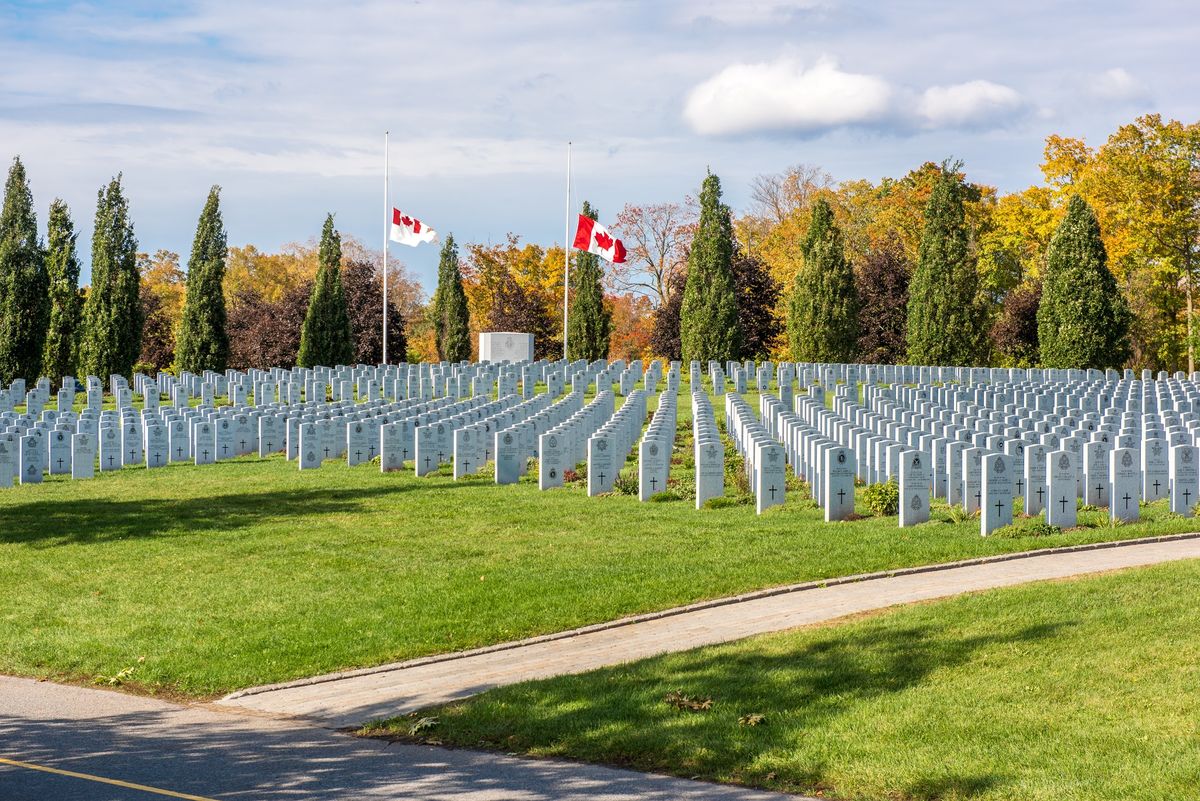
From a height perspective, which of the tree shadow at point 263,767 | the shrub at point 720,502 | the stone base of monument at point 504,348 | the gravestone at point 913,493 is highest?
the stone base of monument at point 504,348

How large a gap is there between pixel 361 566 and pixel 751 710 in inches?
258

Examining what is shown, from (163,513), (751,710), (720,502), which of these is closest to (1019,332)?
(720,502)

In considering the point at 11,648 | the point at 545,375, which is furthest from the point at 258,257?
the point at 11,648

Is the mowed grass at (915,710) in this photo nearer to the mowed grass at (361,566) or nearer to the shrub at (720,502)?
the mowed grass at (361,566)

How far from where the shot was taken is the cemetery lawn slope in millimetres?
10805

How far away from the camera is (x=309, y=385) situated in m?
38.9

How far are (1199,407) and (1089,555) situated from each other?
15.1 metres

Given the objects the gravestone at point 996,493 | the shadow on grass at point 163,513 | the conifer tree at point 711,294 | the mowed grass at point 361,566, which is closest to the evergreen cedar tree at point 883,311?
the conifer tree at point 711,294

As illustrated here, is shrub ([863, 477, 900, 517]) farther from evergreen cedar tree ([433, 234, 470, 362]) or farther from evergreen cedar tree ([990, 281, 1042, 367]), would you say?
evergreen cedar tree ([433, 234, 470, 362])

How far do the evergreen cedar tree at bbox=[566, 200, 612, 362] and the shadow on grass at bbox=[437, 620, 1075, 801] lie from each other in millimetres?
49530

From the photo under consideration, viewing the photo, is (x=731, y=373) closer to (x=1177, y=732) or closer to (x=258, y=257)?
(x=1177, y=732)

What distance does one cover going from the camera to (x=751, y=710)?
328 inches

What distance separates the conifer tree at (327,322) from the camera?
54.8 m

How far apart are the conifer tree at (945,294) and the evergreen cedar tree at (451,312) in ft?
87.2
